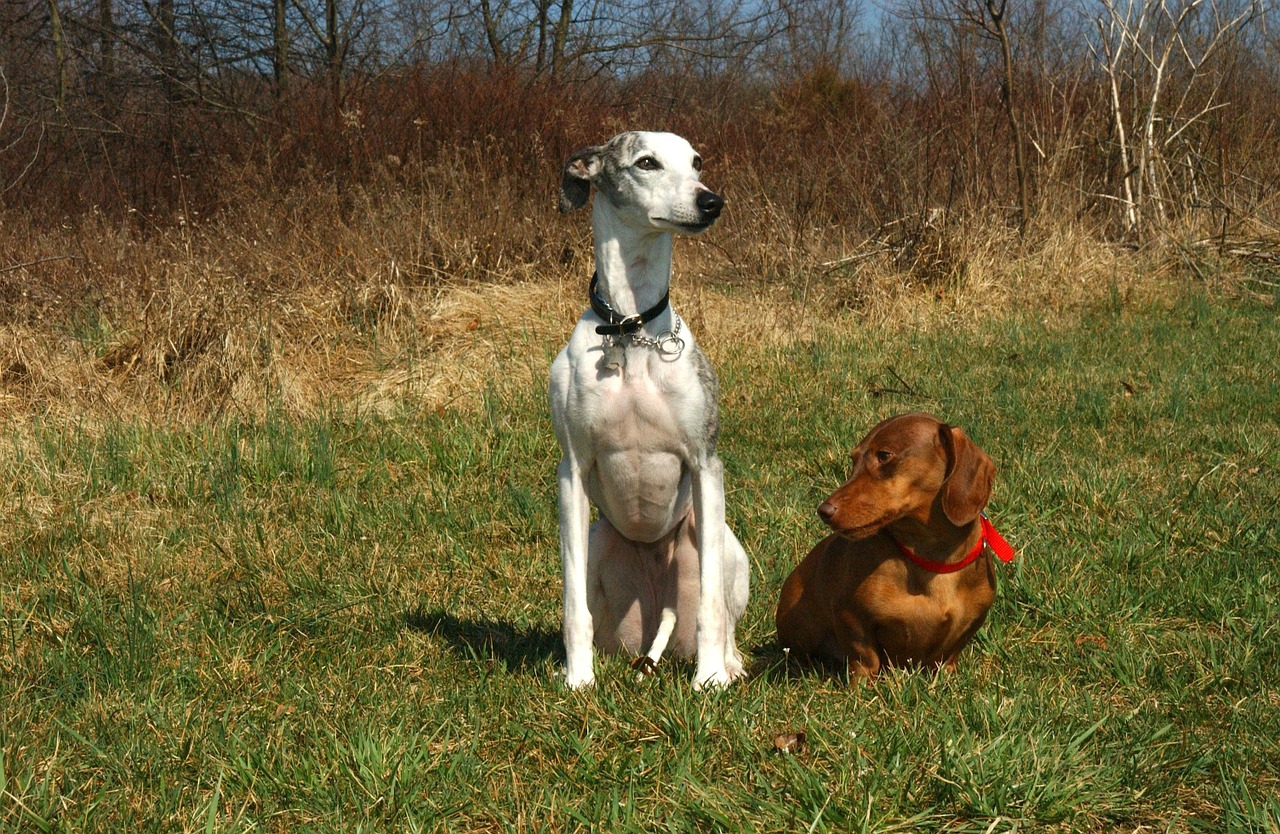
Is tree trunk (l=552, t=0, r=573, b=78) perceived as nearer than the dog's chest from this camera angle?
→ No

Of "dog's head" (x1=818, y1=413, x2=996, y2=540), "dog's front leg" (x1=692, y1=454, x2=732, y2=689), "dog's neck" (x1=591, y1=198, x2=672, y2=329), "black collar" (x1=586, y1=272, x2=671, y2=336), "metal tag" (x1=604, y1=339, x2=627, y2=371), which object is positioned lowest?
"dog's front leg" (x1=692, y1=454, x2=732, y2=689)

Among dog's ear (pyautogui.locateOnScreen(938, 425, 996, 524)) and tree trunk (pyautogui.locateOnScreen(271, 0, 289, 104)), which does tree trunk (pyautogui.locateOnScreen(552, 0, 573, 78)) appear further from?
dog's ear (pyautogui.locateOnScreen(938, 425, 996, 524))

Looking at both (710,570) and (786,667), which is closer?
(710,570)

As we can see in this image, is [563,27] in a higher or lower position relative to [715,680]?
higher

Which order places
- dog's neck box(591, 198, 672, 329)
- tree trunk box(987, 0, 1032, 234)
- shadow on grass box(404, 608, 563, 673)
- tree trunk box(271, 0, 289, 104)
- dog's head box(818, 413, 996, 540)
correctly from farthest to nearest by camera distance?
tree trunk box(271, 0, 289, 104) → tree trunk box(987, 0, 1032, 234) → shadow on grass box(404, 608, 563, 673) → dog's neck box(591, 198, 672, 329) → dog's head box(818, 413, 996, 540)

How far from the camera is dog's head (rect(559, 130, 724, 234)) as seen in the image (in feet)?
11.0

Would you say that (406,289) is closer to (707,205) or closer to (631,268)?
(631,268)

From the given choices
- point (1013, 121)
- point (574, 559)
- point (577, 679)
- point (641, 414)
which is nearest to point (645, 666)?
point (577, 679)

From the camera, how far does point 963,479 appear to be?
3.05 m

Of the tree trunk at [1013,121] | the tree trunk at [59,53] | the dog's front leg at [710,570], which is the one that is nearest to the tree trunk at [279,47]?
the tree trunk at [59,53]

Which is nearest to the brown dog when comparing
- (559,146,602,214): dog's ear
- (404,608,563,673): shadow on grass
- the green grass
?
the green grass

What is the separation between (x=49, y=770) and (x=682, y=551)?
177cm

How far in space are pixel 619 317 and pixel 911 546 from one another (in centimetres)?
99

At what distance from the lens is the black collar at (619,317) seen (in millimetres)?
3361
